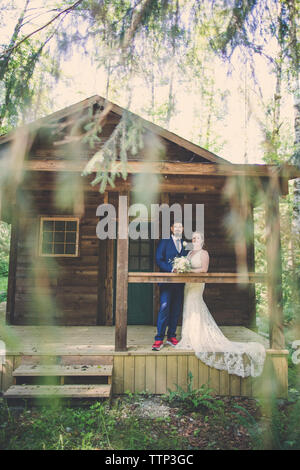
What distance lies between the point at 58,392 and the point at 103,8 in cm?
410

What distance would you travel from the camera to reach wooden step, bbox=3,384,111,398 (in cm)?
368

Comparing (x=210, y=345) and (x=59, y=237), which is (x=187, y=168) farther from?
(x=59, y=237)

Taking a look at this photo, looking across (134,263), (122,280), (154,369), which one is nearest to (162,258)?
(122,280)

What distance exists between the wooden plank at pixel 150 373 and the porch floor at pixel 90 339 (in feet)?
0.36

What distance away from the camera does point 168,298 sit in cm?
466

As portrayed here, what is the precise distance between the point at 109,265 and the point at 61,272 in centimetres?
99

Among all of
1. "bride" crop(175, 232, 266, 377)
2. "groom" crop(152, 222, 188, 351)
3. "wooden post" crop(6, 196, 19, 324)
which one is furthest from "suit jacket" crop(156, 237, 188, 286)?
"wooden post" crop(6, 196, 19, 324)

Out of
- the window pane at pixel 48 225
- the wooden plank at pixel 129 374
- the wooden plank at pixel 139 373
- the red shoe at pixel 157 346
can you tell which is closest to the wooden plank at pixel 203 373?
the red shoe at pixel 157 346

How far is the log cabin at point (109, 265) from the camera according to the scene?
3.66 metres

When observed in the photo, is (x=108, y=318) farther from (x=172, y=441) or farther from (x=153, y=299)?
(x=172, y=441)

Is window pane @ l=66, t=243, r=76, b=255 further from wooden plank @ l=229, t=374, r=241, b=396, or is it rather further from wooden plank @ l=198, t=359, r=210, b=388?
wooden plank @ l=229, t=374, r=241, b=396

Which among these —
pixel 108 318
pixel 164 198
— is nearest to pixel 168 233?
pixel 164 198

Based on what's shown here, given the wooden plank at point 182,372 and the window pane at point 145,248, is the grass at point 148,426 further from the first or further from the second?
the window pane at point 145,248

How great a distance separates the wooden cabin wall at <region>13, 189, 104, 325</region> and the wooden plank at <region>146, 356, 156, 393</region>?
2.28 m
